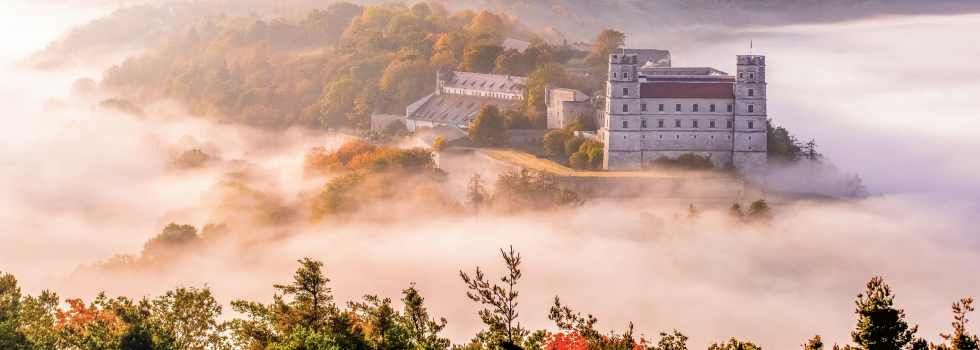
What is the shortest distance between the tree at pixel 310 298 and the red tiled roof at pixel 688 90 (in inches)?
1200

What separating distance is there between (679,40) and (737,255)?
189 feet

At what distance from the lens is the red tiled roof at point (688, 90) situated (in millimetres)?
57281

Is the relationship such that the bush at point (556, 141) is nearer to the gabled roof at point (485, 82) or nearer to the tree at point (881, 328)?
the gabled roof at point (485, 82)

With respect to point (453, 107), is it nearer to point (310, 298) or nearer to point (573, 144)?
point (573, 144)

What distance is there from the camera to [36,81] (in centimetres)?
15825

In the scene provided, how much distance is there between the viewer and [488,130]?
67688mm

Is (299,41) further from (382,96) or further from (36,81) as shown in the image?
(36,81)

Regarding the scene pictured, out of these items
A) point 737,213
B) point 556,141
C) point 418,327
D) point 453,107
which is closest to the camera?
point 418,327

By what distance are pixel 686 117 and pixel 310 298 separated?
31472mm

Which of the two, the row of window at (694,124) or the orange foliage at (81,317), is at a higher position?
the row of window at (694,124)

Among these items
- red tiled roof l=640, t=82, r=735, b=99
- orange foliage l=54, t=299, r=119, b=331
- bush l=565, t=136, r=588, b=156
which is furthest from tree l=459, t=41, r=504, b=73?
orange foliage l=54, t=299, r=119, b=331

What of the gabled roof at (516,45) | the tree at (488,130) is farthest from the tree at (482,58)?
the tree at (488,130)

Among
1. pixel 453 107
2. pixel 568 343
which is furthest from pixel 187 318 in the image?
pixel 453 107

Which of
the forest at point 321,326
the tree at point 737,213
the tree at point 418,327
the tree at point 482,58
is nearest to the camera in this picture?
the forest at point 321,326
